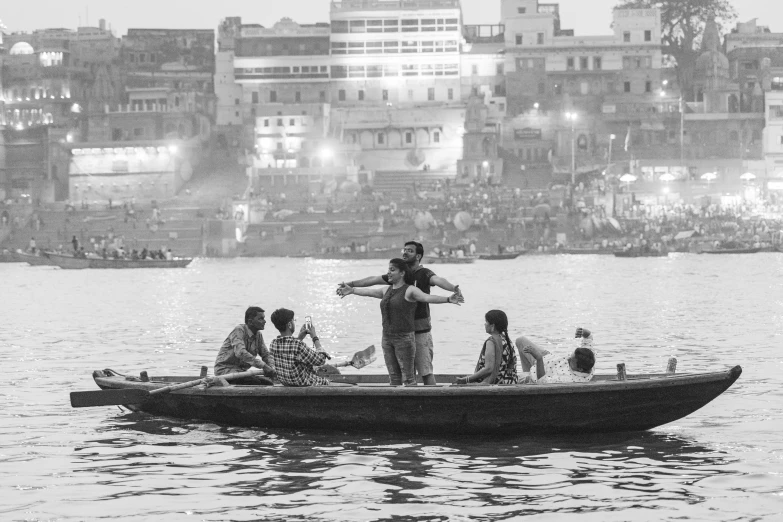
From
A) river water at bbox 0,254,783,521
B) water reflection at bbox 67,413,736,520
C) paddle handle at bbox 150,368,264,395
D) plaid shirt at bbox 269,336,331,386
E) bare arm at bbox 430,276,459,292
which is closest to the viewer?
river water at bbox 0,254,783,521

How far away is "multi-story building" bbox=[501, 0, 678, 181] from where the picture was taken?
362ft

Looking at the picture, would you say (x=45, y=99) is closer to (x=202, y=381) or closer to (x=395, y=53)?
(x=395, y=53)

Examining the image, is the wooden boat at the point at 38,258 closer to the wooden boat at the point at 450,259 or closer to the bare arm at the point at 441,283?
the wooden boat at the point at 450,259

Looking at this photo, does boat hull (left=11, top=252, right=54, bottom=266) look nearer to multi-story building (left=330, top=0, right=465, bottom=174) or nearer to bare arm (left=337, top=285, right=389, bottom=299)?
multi-story building (left=330, top=0, right=465, bottom=174)

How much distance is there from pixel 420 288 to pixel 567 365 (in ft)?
6.59

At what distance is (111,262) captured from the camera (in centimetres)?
7981

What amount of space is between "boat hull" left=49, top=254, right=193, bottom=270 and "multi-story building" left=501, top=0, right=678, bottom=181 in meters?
39.8

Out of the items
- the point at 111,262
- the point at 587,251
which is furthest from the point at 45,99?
the point at 587,251

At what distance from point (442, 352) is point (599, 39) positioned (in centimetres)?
8703

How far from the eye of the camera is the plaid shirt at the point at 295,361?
17594mm

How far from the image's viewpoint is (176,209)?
331 ft

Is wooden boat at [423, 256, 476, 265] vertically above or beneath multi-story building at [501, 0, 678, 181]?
beneath

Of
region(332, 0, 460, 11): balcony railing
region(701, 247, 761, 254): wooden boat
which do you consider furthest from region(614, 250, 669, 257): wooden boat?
region(332, 0, 460, 11): balcony railing

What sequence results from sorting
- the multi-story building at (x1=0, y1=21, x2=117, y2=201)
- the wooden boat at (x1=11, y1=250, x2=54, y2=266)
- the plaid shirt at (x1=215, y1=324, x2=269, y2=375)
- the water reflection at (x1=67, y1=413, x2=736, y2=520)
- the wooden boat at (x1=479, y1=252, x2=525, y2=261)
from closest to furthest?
the water reflection at (x1=67, y1=413, x2=736, y2=520) → the plaid shirt at (x1=215, y1=324, x2=269, y2=375) → the wooden boat at (x1=11, y1=250, x2=54, y2=266) → the wooden boat at (x1=479, y1=252, x2=525, y2=261) → the multi-story building at (x1=0, y1=21, x2=117, y2=201)
